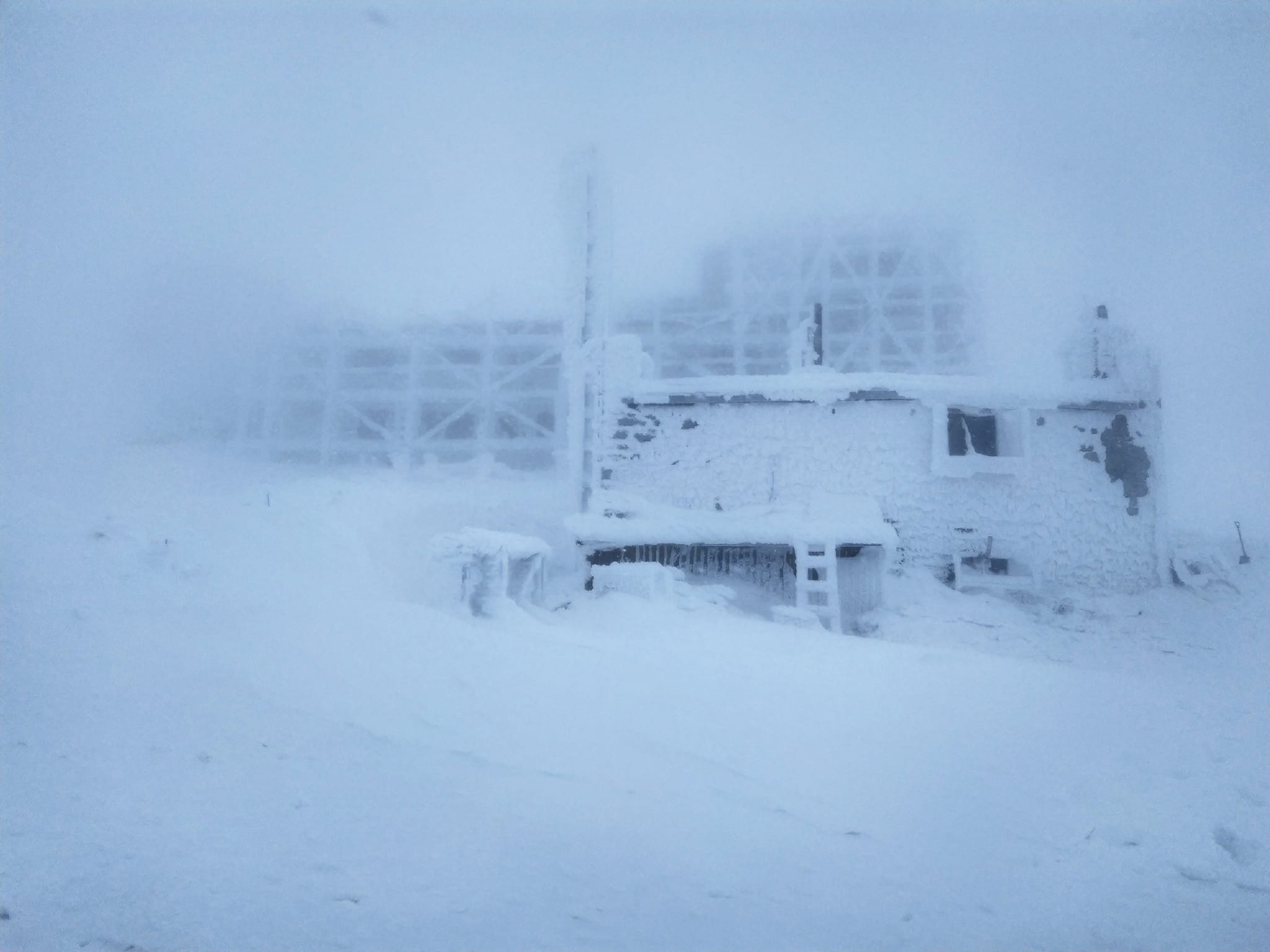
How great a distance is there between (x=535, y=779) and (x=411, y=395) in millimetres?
12517

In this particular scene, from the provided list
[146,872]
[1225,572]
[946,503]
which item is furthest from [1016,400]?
[146,872]

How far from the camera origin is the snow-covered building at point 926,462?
7855 millimetres

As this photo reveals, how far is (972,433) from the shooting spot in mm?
8555

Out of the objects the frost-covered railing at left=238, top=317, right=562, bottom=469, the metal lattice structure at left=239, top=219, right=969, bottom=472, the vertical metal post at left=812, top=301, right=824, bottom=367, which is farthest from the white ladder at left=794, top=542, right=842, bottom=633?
the frost-covered railing at left=238, top=317, right=562, bottom=469

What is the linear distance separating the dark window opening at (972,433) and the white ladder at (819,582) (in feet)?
8.34

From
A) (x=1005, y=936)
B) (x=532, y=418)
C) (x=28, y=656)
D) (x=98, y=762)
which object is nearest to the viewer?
(x=1005, y=936)

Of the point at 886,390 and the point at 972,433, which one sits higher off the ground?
the point at 886,390

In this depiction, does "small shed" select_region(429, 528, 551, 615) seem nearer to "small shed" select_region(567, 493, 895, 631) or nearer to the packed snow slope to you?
the packed snow slope

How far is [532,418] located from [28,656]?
457 inches

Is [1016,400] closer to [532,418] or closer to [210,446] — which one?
[532,418]

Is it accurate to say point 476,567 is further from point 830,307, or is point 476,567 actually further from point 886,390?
point 830,307

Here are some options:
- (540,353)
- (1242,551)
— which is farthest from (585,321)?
(1242,551)

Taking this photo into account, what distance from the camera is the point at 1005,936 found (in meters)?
2.42

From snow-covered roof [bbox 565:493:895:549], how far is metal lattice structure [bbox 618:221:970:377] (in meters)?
7.06
